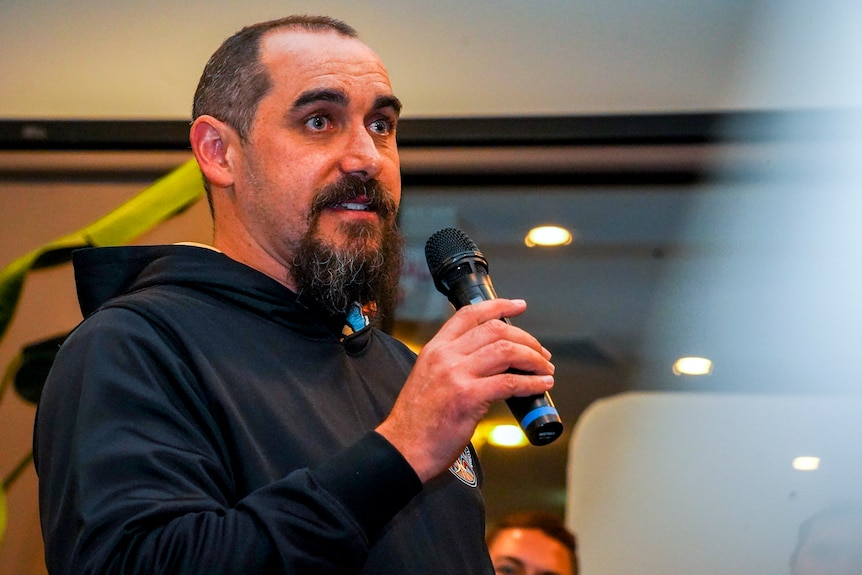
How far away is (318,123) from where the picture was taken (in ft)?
4.32

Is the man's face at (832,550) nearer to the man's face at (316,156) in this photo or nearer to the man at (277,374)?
the man at (277,374)

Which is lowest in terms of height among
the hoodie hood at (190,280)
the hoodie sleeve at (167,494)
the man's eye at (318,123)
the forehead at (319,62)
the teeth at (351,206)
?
the hoodie sleeve at (167,494)

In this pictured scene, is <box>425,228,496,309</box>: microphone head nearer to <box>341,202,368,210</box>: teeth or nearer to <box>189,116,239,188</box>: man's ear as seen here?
<box>341,202,368,210</box>: teeth

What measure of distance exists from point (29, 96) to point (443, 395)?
2444 mm

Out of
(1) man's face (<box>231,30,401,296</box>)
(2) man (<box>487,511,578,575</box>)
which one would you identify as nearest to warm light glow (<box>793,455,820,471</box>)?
(2) man (<box>487,511,578,575</box>)

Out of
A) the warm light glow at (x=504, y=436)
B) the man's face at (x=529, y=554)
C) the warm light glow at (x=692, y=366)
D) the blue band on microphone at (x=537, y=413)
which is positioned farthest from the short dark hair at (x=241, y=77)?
the warm light glow at (x=692, y=366)

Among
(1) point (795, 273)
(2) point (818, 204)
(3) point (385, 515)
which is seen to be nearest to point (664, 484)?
(1) point (795, 273)

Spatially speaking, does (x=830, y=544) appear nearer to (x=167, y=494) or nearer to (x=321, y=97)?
(x=321, y=97)

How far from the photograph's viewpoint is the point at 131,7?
9.80 ft

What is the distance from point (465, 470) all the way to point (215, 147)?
0.54m

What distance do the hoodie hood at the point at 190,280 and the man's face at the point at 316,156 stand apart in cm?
8

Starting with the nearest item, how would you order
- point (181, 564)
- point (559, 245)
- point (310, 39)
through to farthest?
point (181, 564) < point (310, 39) < point (559, 245)

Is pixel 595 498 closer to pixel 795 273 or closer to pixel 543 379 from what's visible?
pixel 795 273

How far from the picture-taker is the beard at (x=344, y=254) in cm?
126
